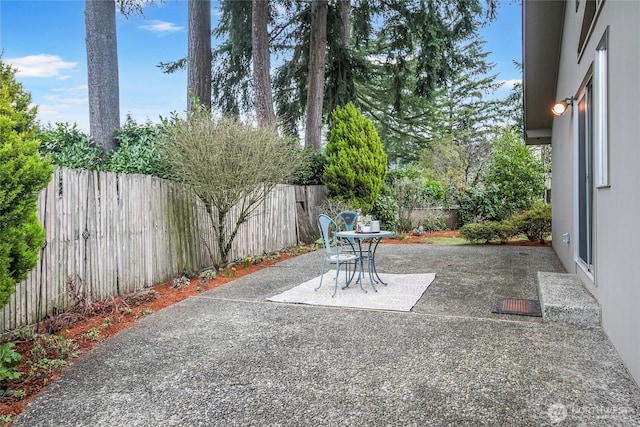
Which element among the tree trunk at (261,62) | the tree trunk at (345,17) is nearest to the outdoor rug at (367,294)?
the tree trunk at (261,62)

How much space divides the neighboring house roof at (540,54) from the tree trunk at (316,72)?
5647 millimetres

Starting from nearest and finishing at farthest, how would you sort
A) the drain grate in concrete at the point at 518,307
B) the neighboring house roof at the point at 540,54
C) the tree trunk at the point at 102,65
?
the drain grate in concrete at the point at 518,307 → the neighboring house roof at the point at 540,54 → the tree trunk at the point at 102,65

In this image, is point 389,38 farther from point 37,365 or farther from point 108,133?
point 37,365

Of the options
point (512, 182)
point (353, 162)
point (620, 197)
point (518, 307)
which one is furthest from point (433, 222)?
point (620, 197)

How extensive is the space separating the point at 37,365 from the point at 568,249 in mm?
6494

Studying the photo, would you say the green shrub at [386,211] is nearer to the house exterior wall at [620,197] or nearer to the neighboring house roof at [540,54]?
the neighboring house roof at [540,54]

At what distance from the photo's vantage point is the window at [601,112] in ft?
12.7

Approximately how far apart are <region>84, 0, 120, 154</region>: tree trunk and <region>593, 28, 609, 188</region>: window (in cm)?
804

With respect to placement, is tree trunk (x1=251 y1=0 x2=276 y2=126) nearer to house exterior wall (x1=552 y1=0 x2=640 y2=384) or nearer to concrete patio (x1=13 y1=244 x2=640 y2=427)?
concrete patio (x1=13 y1=244 x2=640 y2=427)

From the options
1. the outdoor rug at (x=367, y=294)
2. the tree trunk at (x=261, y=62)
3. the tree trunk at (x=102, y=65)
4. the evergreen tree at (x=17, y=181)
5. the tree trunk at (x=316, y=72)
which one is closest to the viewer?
the evergreen tree at (x=17, y=181)

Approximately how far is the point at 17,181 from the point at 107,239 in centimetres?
227

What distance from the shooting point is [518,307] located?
14.9 feet

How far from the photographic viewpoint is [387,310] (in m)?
4.49

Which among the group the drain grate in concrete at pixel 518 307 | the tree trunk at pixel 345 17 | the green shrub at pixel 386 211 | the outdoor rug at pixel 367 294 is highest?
the tree trunk at pixel 345 17
